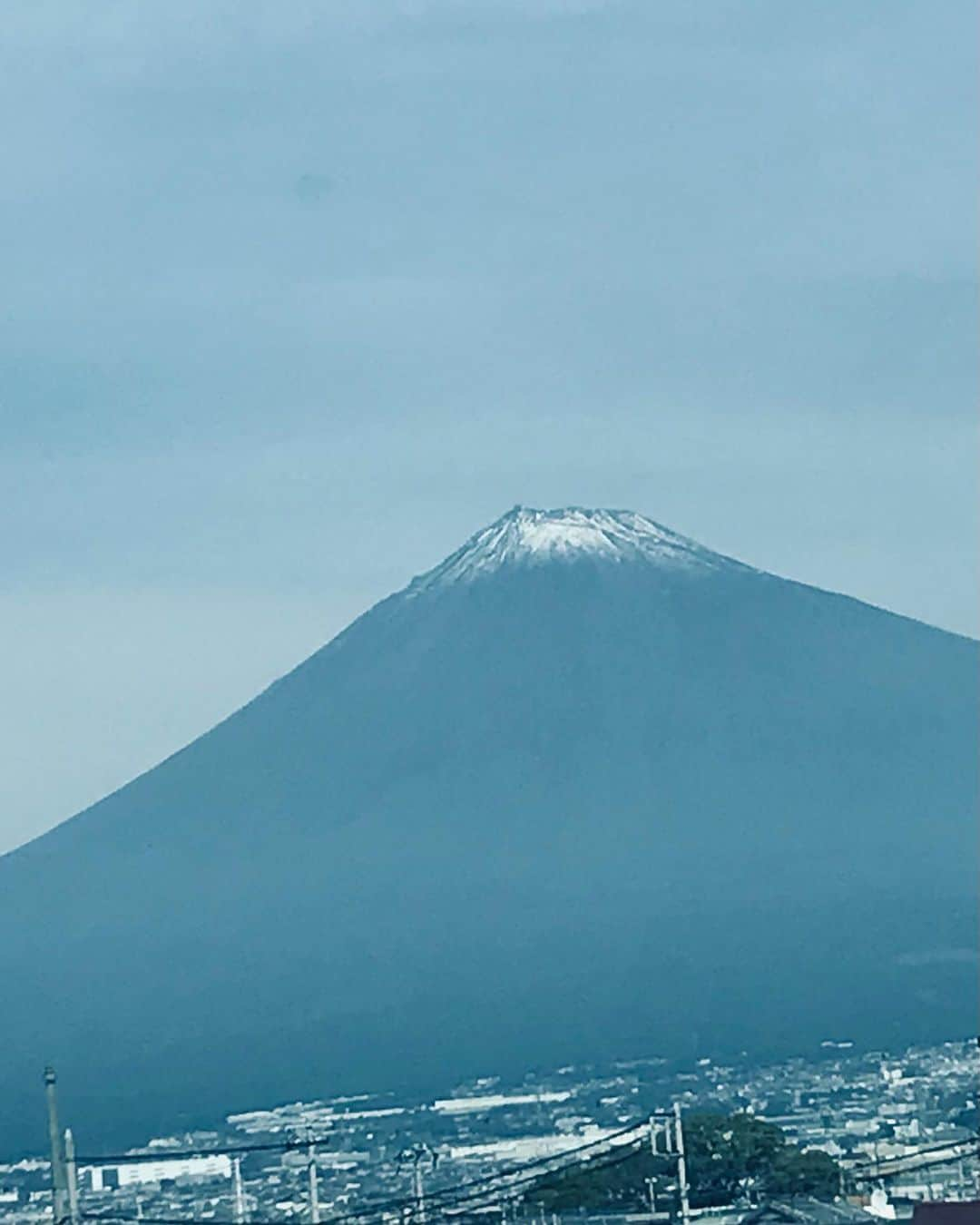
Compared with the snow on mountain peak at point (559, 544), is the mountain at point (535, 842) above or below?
below

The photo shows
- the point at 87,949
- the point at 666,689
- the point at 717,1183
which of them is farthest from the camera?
the point at 666,689

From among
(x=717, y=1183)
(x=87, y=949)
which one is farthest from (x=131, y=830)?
(x=717, y=1183)

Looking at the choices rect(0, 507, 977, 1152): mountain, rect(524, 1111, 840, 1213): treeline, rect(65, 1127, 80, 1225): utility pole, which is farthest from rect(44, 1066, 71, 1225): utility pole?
rect(0, 507, 977, 1152): mountain

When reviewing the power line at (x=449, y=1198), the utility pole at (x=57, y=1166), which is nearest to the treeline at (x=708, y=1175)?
the power line at (x=449, y=1198)

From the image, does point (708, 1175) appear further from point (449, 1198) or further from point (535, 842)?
point (535, 842)

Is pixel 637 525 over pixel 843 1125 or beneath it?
over

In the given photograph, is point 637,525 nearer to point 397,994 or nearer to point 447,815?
point 447,815

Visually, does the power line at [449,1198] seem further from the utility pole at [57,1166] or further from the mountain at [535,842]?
the mountain at [535,842]
